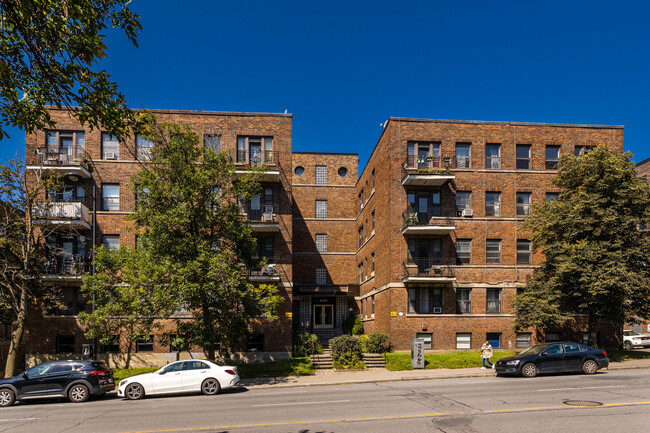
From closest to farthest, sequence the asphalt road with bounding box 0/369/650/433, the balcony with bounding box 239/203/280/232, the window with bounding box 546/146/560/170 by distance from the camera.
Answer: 1. the asphalt road with bounding box 0/369/650/433
2. the balcony with bounding box 239/203/280/232
3. the window with bounding box 546/146/560/170

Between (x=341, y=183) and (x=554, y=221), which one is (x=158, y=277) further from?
(x=341, y=183)

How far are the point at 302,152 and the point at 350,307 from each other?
14.3 m

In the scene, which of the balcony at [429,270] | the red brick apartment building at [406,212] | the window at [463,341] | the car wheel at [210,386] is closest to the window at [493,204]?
the red brick apartment building at [406,212]

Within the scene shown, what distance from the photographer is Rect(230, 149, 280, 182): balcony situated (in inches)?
1069

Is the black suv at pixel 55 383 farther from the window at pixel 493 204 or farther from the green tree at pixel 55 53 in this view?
the window at pixel 493 204

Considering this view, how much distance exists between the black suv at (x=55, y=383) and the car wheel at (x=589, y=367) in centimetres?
1982

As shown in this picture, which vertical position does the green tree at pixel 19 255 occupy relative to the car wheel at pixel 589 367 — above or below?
above

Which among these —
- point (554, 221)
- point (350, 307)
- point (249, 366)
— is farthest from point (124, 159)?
point (554, 221)

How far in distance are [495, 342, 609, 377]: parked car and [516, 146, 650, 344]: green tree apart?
4.24 m

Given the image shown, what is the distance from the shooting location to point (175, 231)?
66.8 feet

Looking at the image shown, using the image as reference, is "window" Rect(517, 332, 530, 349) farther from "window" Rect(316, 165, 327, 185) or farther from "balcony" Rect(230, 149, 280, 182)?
"window" Rect(316, 165, 327, 185)

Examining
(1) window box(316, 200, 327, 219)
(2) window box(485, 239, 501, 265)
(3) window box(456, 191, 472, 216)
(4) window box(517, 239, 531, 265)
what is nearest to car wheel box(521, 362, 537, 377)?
(2) window box(485, 239, 501, 265)

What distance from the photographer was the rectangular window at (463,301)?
91.8 ft

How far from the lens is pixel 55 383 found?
16.6 metres
